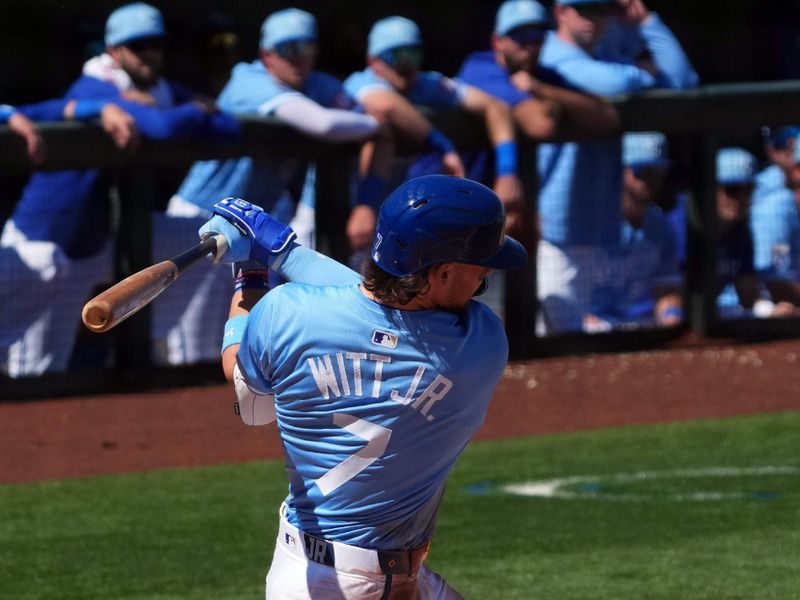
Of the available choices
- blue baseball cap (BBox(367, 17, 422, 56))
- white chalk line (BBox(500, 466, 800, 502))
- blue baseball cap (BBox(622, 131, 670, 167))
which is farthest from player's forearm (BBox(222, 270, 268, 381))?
blue baseball cap (BBox(622, 131, 670, 167))

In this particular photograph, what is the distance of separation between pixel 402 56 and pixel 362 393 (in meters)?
5.52

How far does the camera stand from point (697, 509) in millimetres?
5699

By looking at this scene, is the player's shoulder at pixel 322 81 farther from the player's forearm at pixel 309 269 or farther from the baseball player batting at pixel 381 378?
the baseball player batting at pixel 381 378

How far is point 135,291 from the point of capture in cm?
272

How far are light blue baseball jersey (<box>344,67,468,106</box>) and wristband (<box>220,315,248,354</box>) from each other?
532cm

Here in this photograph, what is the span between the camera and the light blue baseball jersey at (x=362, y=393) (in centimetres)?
281

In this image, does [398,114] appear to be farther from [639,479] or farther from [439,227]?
[439,227]

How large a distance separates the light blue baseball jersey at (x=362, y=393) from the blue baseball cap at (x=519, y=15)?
569cm

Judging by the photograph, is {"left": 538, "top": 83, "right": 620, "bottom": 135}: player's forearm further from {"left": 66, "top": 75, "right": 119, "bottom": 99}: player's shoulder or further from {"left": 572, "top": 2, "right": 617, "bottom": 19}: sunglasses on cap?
{"left": 66, "top": 75, "right": 119, "bottom": 99}: player's shoulder

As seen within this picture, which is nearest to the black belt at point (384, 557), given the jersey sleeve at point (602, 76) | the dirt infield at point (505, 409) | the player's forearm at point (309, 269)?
the player's forearm at point (309, 269)

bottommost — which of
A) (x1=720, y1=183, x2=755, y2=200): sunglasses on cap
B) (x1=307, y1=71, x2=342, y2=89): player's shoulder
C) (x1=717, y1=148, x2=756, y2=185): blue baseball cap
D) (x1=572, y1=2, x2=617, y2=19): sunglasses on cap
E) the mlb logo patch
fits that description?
(x1=720, y1=183, x2=755, y2=200): sunglasses on cap

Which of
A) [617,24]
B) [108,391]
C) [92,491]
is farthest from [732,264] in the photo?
[92,491]

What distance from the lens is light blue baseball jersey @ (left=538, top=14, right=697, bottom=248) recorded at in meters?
8.92

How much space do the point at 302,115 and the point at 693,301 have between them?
2859 millimetres
